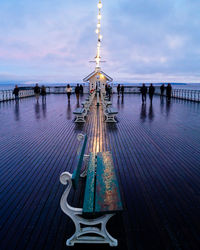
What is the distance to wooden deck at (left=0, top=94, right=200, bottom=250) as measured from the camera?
8.58 ft

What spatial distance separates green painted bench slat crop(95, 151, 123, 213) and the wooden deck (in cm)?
51

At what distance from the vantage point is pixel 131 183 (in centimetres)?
396

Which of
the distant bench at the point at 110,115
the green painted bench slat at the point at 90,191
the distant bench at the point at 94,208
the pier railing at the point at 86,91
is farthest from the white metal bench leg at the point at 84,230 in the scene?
the pier railing at the point at 86,91

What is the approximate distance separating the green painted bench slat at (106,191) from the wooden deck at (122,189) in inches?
20.3

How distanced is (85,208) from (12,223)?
4.05 feet

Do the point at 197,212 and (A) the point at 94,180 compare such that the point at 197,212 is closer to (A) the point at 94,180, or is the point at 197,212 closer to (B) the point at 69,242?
(A) the point at 94,180

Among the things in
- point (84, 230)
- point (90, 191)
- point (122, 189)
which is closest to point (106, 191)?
point (90, 191)

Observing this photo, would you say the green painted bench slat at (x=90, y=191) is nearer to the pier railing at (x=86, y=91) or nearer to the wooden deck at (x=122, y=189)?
the wooden deck at (x=122, y=189)

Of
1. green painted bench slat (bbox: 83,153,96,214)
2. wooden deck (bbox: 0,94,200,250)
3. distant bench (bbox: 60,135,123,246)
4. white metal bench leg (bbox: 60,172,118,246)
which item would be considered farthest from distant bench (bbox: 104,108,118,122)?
white metal bench leg (bbox: 60,172,118,246)

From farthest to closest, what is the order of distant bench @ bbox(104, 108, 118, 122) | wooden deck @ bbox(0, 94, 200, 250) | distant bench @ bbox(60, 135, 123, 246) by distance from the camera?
distant bench @ bbox(104, 108, 118, 122) < wooden deck @ bbox(0, 94, 200, 250) < distant bench @ bbox(60, 135, 123, 246)

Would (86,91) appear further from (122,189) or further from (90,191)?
(90,191)

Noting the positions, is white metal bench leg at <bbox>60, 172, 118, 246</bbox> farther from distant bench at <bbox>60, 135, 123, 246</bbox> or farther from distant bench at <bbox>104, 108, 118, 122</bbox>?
distant bench at <bbox>104, 108, 118, 122</bbox>

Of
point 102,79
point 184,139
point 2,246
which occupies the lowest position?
point 2,246

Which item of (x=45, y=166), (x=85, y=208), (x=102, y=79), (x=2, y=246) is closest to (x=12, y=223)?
(x=2, y=246)
